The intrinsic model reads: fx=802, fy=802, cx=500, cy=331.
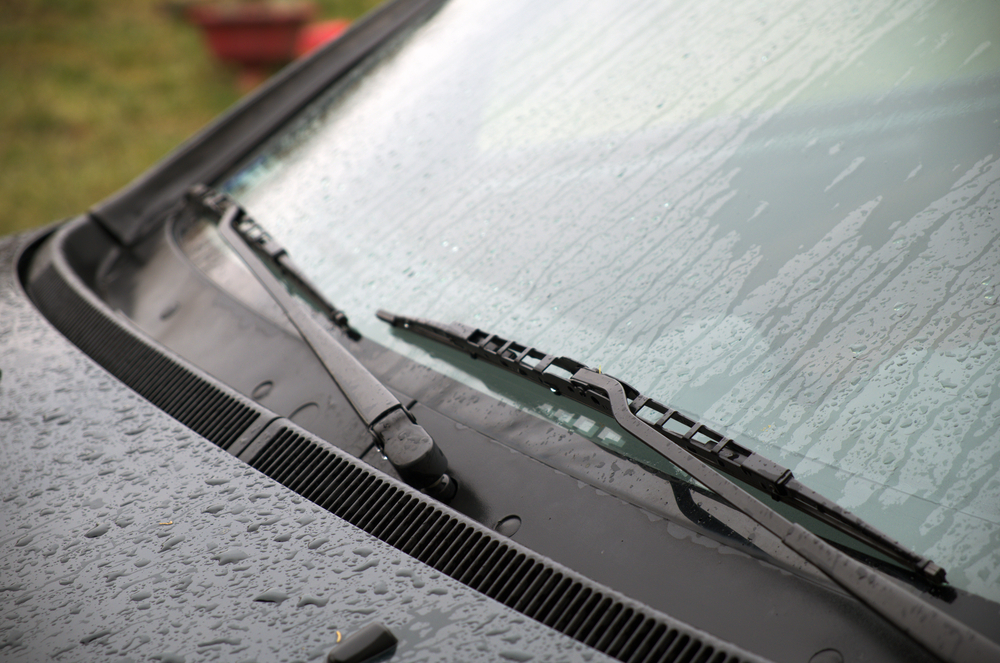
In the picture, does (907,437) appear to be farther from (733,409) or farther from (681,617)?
(681,617)

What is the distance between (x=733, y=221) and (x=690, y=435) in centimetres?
38

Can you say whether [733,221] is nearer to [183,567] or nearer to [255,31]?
[183,567]

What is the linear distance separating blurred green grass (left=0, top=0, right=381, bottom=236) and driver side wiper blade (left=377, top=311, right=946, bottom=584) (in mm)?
4213

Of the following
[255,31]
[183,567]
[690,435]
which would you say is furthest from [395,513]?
[255,31]

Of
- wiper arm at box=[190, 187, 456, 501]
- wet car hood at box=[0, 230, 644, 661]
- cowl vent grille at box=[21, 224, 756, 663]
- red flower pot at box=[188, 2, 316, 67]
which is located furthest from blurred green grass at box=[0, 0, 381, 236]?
wet car hood at box=[0, 230, 644, 661]

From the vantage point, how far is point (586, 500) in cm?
96

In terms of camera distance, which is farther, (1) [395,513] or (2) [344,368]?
(2) [344,368]

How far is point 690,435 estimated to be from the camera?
929mm

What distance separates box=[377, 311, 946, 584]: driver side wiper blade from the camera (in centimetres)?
81

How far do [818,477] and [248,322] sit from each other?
3.14ft

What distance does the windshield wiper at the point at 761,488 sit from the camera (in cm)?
73

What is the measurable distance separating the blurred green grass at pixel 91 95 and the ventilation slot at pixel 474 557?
13.7 feet

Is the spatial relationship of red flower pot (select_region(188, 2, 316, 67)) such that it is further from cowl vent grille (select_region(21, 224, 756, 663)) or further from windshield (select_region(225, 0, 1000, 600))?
cowl vent grille (select_region(21, 224, 756, 663))

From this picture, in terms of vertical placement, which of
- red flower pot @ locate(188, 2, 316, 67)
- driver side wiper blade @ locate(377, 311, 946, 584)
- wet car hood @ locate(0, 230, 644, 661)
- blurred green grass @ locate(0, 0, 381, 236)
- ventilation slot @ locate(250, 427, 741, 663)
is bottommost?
blurred green grass @ locate(0, 0, 381, 236)
